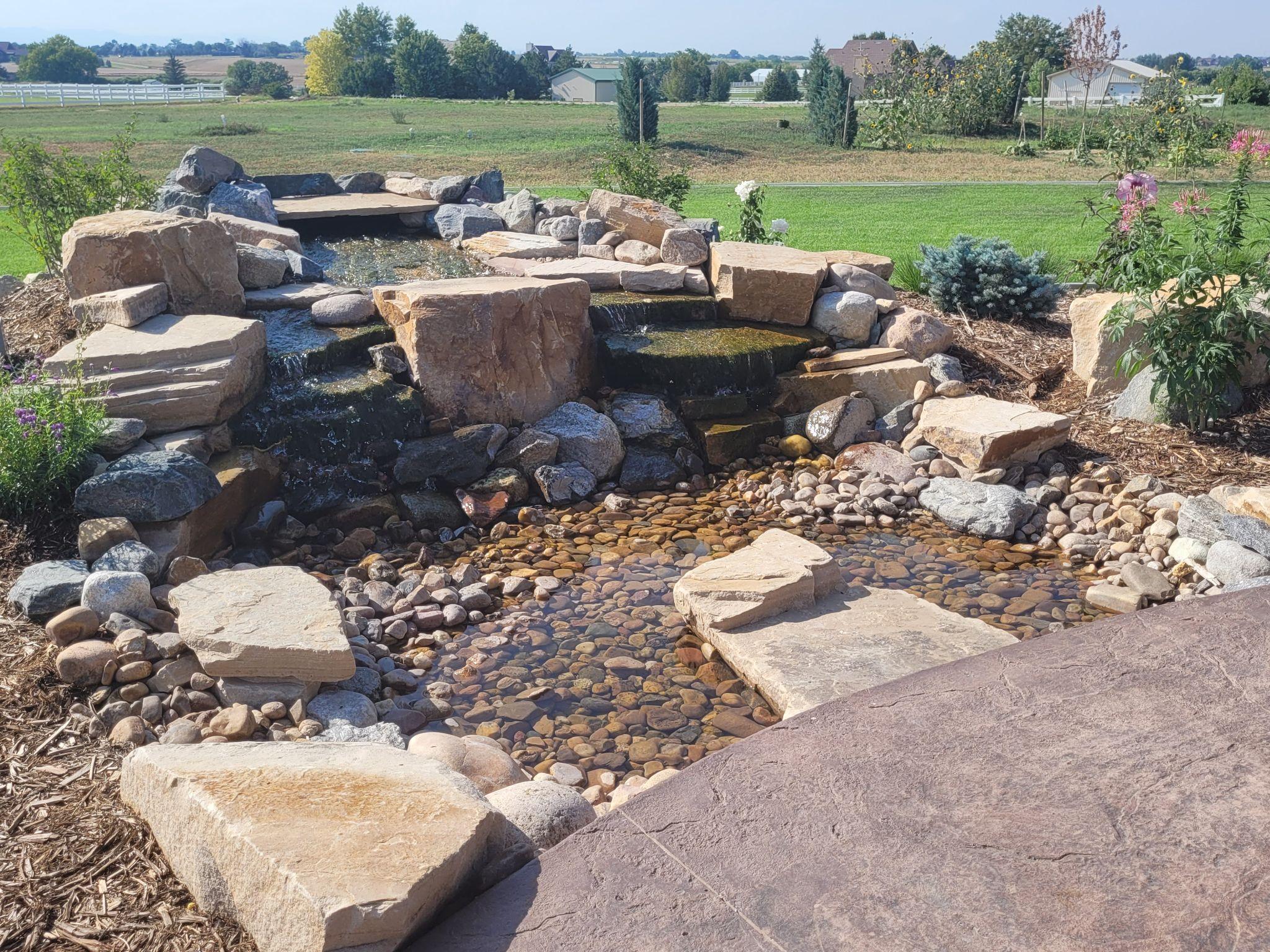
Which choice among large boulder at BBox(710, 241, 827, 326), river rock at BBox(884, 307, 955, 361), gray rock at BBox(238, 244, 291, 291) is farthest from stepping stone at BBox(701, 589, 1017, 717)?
gray rock at BBox(238, 244, 291, 291)

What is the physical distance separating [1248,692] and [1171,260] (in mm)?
4076

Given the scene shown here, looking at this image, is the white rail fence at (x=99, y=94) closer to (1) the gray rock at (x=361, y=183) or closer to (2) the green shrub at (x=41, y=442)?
(1) the gray rock at (x=361, y=183)

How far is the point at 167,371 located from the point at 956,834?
471cm

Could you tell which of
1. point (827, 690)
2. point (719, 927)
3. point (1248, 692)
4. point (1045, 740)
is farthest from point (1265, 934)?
point (827, 690)

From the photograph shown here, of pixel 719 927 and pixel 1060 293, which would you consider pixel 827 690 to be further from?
pixel 1060 293

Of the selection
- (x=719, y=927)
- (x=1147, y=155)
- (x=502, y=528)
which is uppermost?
(x=1147, y=155)

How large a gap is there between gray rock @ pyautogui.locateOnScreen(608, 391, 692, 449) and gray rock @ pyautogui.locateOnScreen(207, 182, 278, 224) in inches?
158

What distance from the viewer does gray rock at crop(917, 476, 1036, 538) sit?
5.68 metres

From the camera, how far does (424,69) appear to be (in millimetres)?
48000

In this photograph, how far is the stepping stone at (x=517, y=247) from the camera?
27.5 feet

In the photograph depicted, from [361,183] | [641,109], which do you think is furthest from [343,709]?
[641,109]

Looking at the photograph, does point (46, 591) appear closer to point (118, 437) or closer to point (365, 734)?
point (118, 437)

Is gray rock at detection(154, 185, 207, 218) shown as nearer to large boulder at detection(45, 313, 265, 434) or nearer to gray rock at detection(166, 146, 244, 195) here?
gray rock at detection(166, 146, 244, 195)

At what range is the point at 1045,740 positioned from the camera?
2539 mm
